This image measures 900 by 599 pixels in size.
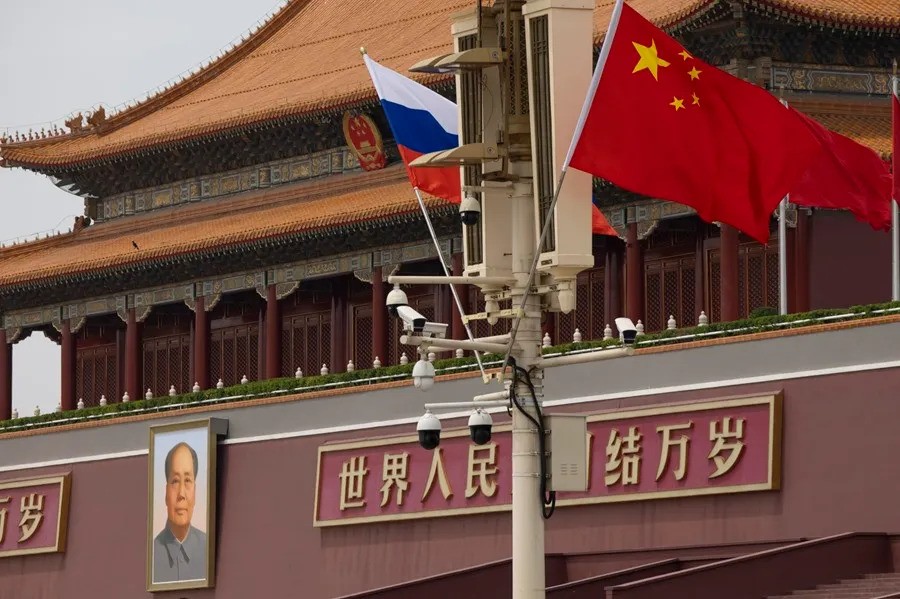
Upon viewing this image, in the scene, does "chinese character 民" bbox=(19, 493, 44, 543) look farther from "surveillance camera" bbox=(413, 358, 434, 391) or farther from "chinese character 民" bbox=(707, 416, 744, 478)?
"surveillance camera" bbox=(413, 358, 434, 391)

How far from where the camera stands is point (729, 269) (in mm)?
29875

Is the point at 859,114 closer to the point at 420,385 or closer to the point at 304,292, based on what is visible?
the point at 304,292

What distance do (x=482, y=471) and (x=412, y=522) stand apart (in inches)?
65.6

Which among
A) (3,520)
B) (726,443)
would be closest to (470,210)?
(726,443)

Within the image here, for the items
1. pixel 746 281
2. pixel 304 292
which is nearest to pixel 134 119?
pixel 304 292

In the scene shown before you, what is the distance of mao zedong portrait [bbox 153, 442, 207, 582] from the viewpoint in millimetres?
34344

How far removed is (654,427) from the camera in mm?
27656

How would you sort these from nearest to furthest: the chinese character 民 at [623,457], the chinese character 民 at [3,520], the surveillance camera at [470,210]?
the surveillance camera at [470,210] < the chinese character 民 at [623,457] < the chinese character 民 at [3,520]

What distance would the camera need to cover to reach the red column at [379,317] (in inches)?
1409

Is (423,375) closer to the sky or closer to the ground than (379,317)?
closer to the ground

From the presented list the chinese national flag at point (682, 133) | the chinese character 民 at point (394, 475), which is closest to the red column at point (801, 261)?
the chinese character 民 at point (394, 475)

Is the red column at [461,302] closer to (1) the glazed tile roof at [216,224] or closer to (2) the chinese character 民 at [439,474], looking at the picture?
(1) the glazed tile roof at [216,224]

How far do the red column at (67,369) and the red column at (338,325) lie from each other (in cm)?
550

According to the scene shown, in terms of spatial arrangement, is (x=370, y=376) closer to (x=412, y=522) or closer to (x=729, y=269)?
(x=412, y=522)
